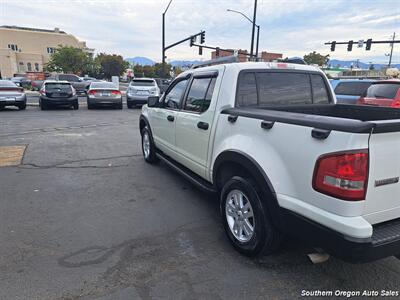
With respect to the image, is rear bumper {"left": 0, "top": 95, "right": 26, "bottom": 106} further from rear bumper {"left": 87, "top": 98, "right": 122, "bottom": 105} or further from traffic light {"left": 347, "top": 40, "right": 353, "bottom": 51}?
traffic light {"left": 347, "top": 40, "right": 353, "bottom": 51}

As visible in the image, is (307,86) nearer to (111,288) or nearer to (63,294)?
(111,288)

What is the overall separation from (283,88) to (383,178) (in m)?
1.88

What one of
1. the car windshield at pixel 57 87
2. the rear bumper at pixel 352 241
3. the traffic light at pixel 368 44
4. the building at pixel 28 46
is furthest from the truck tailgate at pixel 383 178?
the building at pixel 28 46

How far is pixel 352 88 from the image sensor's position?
10398 mm

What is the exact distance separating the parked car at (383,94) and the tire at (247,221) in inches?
261

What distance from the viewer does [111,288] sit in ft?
8.58

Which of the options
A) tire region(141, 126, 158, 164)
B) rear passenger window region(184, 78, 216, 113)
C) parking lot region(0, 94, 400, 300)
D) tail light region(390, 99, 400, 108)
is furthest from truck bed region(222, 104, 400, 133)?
tail light region(390, 99, 400, 108)

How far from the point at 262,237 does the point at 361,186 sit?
103 centimetres

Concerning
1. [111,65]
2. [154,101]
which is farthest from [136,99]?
[111,65]

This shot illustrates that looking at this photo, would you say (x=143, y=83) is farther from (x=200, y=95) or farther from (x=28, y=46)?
(x=28, y=46)

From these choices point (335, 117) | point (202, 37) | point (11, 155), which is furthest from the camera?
point (202, 37)

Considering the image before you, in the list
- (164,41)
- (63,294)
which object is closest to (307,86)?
(63,294)

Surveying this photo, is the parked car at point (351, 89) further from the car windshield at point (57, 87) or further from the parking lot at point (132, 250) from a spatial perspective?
the car windshield at point (57, 87)

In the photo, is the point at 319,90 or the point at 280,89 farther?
the point at 319,90
